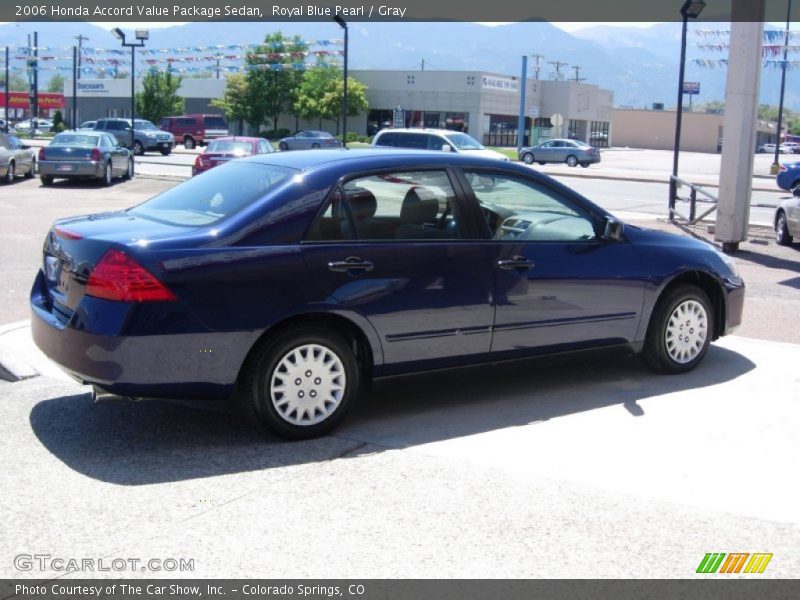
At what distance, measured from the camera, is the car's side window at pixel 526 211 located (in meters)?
6.28

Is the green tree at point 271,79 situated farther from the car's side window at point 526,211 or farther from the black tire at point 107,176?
the car's side window at point 526,211

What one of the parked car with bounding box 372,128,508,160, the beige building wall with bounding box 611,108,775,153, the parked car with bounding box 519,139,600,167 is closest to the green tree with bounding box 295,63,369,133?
the parked car with bounding box 519,139,600,167

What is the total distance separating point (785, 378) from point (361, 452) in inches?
136

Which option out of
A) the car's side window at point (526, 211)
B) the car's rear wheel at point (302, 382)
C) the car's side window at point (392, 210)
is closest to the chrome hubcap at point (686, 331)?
the car's side window at point (526, 211)

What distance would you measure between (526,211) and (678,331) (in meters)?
1.48

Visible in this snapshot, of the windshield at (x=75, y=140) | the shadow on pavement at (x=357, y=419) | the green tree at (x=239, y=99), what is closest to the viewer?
the shadow on pavement at (x=357, y=419)

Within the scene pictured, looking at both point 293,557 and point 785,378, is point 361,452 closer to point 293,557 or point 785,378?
point 293,557

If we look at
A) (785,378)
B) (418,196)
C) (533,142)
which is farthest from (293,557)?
(533,142)

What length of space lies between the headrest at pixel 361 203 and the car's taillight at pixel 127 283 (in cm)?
123

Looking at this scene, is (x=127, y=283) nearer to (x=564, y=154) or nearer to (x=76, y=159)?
(x=76, y=159)

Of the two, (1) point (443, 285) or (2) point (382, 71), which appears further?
(2) point (382, 71)

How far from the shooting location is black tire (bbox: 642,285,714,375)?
6.87m

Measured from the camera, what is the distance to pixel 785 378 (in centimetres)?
705

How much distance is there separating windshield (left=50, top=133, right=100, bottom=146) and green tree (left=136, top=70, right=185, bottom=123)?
169 ft
